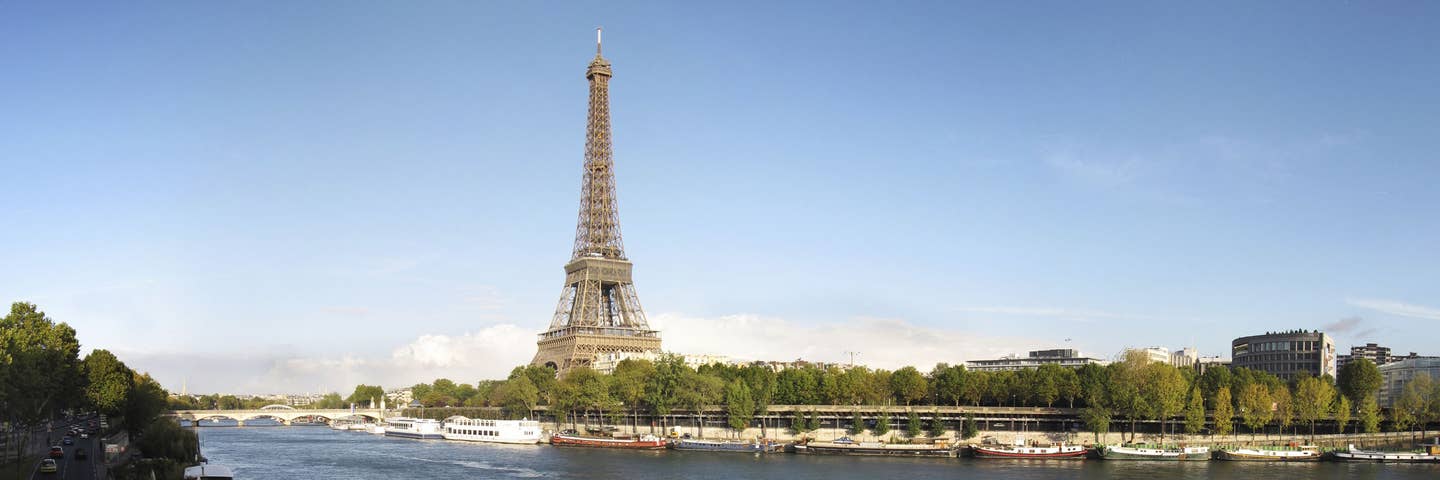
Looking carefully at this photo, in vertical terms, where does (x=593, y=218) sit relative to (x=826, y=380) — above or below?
above

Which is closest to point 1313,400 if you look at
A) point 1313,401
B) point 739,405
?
point 1313,401

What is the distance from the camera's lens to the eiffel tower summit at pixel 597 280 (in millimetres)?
151375

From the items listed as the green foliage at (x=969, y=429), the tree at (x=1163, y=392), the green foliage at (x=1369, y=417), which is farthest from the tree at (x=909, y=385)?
the green foliage at (x=1369, y=417)

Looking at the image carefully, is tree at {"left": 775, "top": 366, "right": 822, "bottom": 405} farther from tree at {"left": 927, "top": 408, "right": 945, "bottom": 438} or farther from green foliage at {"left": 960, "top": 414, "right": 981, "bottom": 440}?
green foliage at {"left": 960, "top": 414, "right": 981, "bottom": 440}

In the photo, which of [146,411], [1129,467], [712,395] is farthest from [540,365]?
[1129,467]

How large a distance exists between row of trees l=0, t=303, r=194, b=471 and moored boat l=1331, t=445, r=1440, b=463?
8670 centimetres

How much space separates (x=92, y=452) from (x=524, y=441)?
52.7 meters

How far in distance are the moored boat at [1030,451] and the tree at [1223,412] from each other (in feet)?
51.7

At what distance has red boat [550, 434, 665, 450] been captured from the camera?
11069cm

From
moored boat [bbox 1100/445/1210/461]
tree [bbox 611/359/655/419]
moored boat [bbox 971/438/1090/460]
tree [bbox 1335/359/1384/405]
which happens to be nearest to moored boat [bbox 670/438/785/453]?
tree [bbox 611/359/655/419]

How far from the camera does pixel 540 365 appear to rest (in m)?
158

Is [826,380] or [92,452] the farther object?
[826,380]

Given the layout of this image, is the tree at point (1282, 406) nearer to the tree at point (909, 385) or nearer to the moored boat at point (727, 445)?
the tree at point (909, 385)

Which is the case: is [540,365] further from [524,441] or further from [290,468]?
[290,468]
